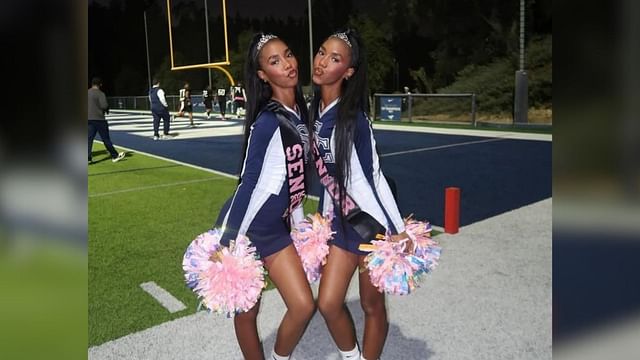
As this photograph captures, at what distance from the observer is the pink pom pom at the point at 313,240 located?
8.94ft

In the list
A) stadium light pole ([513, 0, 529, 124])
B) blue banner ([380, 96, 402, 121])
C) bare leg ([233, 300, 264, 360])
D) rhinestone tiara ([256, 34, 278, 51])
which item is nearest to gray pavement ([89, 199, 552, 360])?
bare leg ([233, 300, 264, 360])

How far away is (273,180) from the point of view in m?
2.44

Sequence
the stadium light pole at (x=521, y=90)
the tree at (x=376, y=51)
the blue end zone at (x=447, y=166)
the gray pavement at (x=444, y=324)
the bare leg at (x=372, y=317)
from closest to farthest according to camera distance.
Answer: the bare leg at (x=372, y=317), the gray pavement at (x=444, y=324), the blue end zone at (x=447, y=166), the stadium light pole at (x=521, y=90), the tree at (x=376, y=51)

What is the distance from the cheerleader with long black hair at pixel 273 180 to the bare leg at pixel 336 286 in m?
0.10

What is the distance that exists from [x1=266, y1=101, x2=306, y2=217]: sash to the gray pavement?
1.20 meters

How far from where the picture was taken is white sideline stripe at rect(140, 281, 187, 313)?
3.94 meters

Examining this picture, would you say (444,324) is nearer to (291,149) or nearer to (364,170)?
(364,170)

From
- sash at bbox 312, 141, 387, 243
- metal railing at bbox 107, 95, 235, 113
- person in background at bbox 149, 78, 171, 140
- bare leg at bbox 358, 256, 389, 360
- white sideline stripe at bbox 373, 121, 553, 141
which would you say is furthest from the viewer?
metal railing at bbox 107, 95, 235, 113

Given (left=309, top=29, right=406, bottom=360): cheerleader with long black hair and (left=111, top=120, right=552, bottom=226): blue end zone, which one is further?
(left=111, top=120, right=552, bottom=226): blue end zone

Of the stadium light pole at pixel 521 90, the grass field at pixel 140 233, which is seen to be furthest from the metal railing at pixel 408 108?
the grass field at pixel 140 233

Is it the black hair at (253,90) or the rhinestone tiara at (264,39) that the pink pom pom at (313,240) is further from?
the rhinestone tiara at (264,39)

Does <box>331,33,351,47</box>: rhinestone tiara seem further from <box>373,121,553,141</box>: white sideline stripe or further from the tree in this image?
Result: the tree
